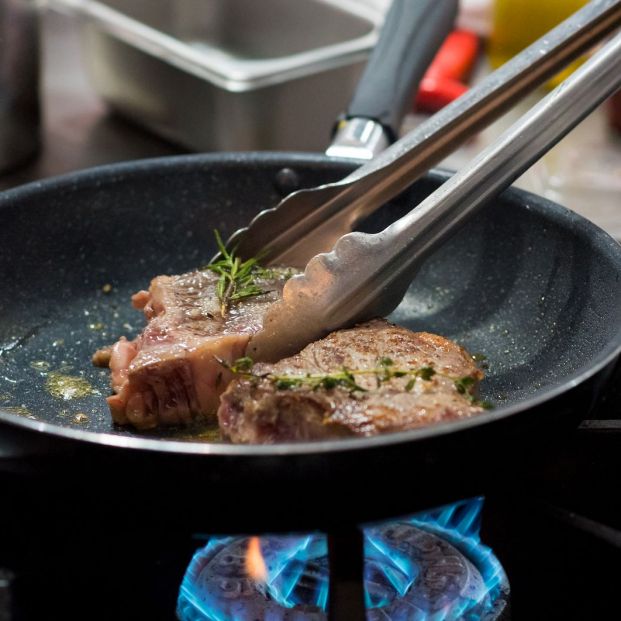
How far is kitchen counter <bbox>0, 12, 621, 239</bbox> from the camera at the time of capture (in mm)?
1965

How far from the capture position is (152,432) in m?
1.15

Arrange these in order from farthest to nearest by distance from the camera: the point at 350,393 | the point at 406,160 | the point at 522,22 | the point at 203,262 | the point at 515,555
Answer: the point at 522,22 < the point at 203,262 < the point at 406,160 < the point at 515,555 < the point at 350,393

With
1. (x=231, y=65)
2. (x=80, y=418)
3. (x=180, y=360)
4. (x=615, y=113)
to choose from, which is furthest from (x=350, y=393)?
(x=615, y=113)

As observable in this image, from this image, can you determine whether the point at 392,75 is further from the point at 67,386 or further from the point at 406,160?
the point at 67,386

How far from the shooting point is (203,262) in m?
1.51

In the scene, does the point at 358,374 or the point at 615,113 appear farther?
the point at 615,113

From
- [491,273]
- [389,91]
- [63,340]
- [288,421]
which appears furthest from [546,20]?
[288,421]

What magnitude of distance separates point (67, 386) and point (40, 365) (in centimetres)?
7

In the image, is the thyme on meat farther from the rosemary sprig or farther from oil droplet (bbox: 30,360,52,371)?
oil droplet (bbox: 30,360,52,371)

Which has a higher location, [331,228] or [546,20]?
[546,20]

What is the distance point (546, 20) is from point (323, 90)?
61 centimetres

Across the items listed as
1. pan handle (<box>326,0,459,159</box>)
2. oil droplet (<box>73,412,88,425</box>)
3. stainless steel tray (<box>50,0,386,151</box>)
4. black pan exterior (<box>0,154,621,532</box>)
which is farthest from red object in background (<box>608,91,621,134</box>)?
oil droplet (<box>73,412,88,425</box>)

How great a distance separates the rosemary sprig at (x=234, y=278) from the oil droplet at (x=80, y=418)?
20cm

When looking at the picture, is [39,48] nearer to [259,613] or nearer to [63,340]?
[63,340]
